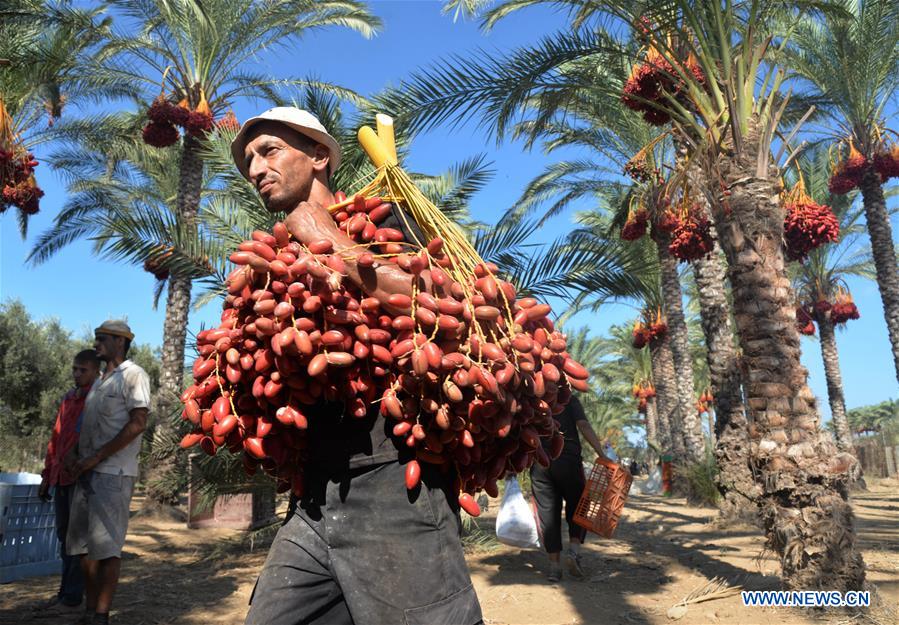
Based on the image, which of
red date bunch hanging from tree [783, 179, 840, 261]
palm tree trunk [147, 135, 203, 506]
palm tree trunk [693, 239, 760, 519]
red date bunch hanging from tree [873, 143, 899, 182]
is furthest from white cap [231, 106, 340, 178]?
red date bunch hanging from tree [873, 143, 899, 182]

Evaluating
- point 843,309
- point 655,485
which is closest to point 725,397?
point 655,485

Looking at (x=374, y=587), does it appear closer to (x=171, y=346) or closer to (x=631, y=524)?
(x=631, y=524)

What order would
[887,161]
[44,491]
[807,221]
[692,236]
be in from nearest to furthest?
[44,491] < [807,221] < [692,236] < [887,161]

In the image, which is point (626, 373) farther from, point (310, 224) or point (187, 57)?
point (310, 224)

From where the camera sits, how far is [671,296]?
48.3 feet

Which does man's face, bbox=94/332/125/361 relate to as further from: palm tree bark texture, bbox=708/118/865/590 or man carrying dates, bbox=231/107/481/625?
palm tree bark texture, bbox=708/118/865/590

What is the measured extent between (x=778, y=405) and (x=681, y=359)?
969cm

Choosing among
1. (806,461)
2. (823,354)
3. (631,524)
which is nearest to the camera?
(806,461)

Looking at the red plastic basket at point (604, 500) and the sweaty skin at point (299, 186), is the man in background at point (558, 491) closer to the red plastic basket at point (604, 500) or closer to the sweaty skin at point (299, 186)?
the red plastic basket at point (604, 500)

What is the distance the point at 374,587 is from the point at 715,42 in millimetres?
6113

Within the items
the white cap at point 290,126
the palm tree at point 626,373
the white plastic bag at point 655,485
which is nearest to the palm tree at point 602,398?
the palm tree at point 626,373

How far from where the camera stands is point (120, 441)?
4.01 meters

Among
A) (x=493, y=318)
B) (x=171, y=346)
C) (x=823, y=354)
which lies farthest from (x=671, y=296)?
(x=493, y=318)

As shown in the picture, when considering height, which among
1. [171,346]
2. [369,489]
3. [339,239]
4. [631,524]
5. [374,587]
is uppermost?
[171,346]
